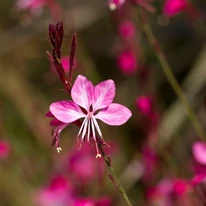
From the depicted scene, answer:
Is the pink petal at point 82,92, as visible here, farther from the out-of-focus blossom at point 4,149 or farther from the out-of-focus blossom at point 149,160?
the out-of-focus blossom at point 4,149

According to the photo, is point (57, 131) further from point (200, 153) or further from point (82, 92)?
point (200, 153)

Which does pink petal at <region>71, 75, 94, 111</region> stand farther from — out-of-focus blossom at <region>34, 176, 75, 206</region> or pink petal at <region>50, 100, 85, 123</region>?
out-of-focus blossom at <region>34, 176, 75, 206</region>

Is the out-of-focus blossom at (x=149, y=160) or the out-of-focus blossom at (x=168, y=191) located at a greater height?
the out-of-focus blossom at (x=149, y=160)

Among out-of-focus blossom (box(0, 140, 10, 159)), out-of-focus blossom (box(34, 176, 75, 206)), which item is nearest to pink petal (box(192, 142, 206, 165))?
out-of-focus blossom (box(34, 176, 75, 206))

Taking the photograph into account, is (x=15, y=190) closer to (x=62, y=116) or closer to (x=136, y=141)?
(x=136, y=141)

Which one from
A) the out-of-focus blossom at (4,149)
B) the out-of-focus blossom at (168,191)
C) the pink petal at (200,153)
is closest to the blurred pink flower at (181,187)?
the out-of-focus blossom at (168,191)

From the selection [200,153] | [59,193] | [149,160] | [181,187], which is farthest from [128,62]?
[200,153]
